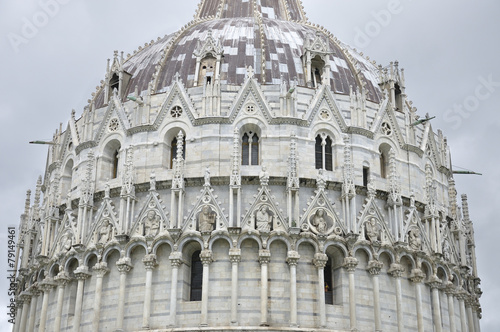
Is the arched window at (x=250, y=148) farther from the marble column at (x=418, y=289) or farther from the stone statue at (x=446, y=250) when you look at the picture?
the stone statue at (x=446, y=250)

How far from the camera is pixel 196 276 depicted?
35375 mm

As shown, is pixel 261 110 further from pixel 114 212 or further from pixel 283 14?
pixel 283 14

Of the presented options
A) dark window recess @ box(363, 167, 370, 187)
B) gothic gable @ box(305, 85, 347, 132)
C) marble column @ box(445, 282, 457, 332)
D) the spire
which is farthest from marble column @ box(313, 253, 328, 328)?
the spire

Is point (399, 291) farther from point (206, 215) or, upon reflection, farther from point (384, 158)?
point (206, 215)

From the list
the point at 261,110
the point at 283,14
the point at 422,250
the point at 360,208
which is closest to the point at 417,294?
the point at 422,250

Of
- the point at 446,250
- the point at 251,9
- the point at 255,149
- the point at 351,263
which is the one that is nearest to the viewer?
the point at 351,263

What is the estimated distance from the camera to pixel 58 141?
4353 cm

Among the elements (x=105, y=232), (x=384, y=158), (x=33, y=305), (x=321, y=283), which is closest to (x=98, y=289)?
(x=105, y=232)

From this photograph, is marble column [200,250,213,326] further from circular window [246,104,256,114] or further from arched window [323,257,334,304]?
circular window [246,104,256,114]

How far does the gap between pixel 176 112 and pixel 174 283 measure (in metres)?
8.52

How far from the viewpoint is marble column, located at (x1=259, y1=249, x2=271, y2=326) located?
33.3m

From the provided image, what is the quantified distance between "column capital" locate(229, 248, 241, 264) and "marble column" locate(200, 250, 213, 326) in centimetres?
87

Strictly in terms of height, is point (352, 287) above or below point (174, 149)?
below

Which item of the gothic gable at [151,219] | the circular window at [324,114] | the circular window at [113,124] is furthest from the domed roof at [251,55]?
the gothic gable at [151,219]
